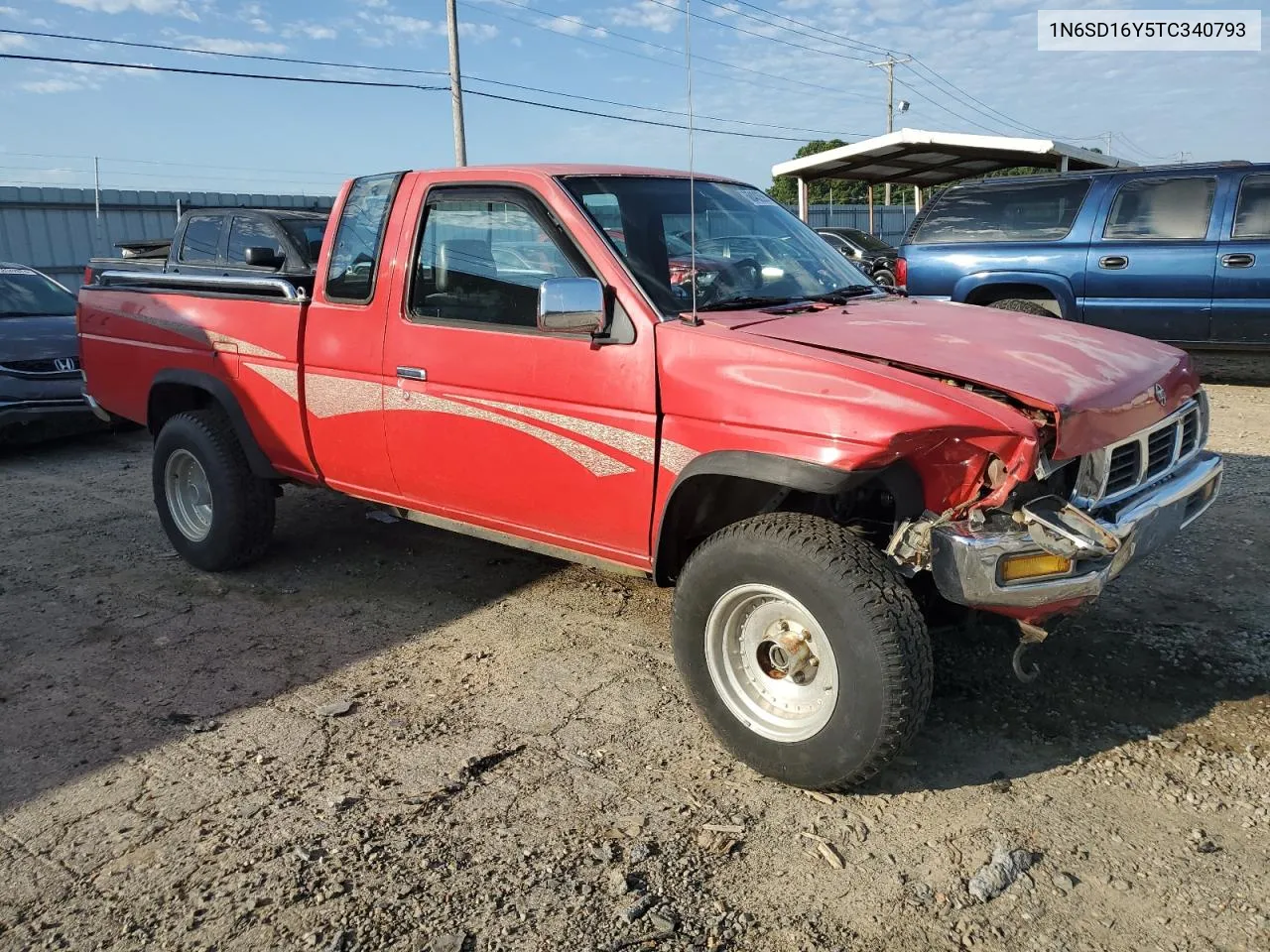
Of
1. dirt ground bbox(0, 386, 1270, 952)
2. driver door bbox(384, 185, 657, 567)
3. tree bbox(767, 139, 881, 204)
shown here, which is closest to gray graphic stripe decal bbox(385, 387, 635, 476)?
driver door bbox(384, 185, 657, 567)

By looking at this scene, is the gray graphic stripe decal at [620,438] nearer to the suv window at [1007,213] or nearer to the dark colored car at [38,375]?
the dark colored car at [38,375]

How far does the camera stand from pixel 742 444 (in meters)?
3.03

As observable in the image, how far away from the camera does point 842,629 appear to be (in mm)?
2773

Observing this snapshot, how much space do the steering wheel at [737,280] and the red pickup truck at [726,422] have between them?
0.05 feet

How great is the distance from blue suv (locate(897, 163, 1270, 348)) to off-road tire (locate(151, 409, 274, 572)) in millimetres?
6539

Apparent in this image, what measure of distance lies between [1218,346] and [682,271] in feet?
22.5

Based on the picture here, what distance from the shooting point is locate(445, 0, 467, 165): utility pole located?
901 inches

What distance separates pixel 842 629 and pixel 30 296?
920cm

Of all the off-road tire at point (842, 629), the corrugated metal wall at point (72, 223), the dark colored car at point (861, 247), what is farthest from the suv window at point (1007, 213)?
the corrugated metal wall at point (72, 223)

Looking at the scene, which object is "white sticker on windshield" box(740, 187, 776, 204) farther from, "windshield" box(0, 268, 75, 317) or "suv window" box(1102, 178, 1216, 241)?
"windshield" box(0, 268, 75, 317)

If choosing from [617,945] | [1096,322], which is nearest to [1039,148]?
[1096,322]

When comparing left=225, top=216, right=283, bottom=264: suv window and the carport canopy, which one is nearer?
left=225, top=216, right=283, bottom=264: suv window

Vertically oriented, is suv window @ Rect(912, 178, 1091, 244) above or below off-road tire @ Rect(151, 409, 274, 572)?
above

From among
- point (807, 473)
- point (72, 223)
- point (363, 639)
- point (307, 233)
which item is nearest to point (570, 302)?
point (807, 473)
